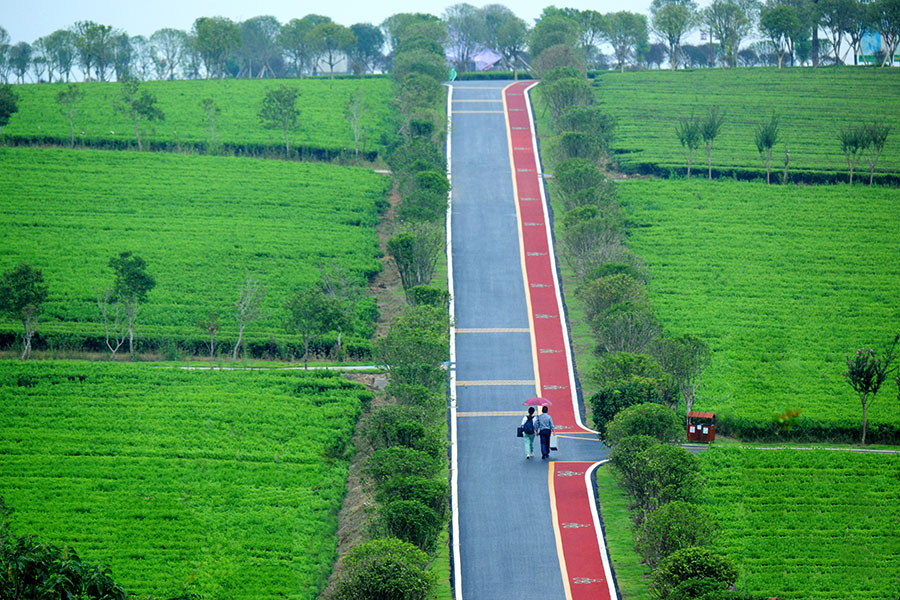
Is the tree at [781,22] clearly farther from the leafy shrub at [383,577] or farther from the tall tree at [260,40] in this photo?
the leafy shrub at [383,577]

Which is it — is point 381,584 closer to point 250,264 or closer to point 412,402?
point 412,402

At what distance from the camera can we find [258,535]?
28.8 m

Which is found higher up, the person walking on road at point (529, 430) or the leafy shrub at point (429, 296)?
the leafy shrub at point (429, 296)

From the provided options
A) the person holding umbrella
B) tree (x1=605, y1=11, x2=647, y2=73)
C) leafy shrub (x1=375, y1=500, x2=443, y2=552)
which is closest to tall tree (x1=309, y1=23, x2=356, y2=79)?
tree (x1=605, y1=11, x2=647, y2=73)

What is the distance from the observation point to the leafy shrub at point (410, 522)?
26078mm

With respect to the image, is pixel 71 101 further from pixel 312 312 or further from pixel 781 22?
pixel 781 22

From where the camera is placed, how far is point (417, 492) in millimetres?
27109

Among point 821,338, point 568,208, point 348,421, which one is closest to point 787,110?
point 568,208

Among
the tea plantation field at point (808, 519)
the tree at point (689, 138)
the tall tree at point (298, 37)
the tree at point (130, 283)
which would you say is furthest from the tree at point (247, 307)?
the tall tree at point (298, 37)

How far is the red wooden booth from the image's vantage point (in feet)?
114

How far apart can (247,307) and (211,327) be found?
9.18ft

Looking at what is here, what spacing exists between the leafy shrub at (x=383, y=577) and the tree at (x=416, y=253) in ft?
72.0

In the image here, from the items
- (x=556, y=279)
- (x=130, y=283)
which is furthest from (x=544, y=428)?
(x=130, y=283)

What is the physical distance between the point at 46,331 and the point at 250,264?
9762 millimetres
